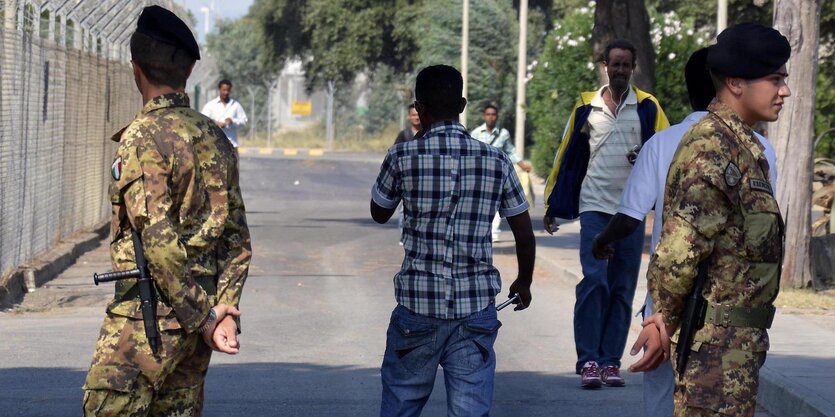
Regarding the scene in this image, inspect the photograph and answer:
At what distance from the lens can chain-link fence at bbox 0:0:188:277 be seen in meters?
12.3

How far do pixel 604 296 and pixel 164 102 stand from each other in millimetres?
4249

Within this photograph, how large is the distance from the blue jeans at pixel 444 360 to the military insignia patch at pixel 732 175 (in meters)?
1.35

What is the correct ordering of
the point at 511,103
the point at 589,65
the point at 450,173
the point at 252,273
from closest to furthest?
the point at 450,173 < the point at 252,273 < the point at 589,65 < the point at 511,103

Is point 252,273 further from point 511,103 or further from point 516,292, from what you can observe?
point 511,103

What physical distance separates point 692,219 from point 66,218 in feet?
42.2

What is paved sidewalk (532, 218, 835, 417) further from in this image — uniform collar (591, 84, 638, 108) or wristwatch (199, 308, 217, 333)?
wristwatch (199, 308, 217, 333)

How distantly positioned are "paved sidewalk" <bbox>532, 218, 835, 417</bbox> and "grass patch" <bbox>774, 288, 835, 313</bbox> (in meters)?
0.38

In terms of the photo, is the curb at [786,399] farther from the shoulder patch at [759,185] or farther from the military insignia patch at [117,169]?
the military insignia patch at [117,169]

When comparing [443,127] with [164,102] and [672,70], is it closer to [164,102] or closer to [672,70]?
[164,102]

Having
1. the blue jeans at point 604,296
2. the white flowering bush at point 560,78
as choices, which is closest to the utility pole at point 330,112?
the white flowering bush at point 560,78

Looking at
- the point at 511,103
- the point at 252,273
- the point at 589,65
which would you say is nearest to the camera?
the point at 252,273

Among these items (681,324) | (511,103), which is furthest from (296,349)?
(511,103)

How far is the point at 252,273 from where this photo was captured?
14.5 metres

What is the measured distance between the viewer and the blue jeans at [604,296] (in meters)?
7.84
